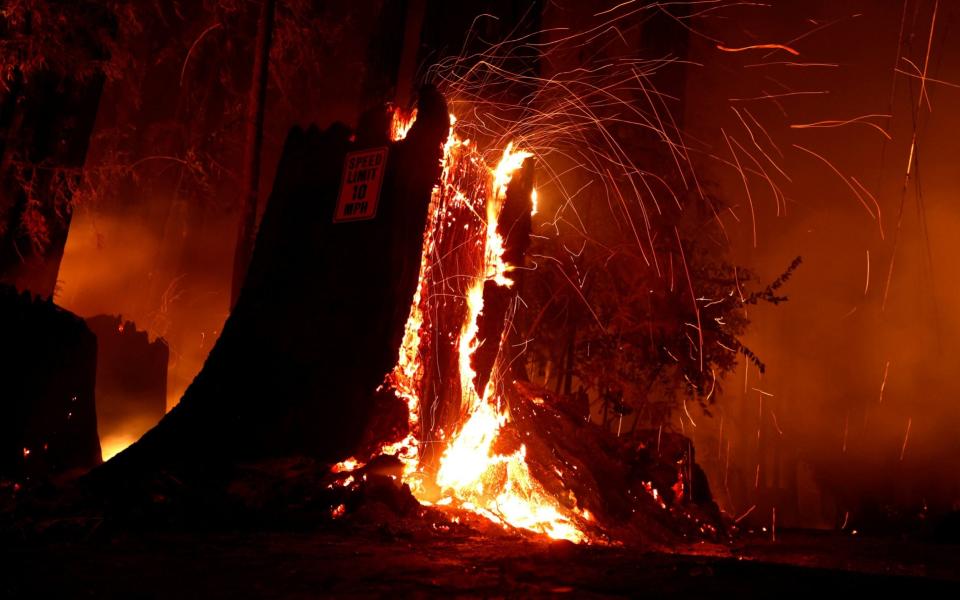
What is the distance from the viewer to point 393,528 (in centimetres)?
544

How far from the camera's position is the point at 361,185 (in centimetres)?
673

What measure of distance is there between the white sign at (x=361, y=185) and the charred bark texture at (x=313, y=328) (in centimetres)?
7

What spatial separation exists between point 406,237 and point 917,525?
718 inches

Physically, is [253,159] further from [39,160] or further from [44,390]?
[44,390]

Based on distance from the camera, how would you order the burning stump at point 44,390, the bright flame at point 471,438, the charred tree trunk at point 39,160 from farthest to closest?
the charred tree trunk at point 39,160
the burning stump at point 44,390
the bright flame at point 471,438

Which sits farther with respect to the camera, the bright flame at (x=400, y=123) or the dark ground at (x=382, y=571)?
the bright flame at (x=400, y=123)

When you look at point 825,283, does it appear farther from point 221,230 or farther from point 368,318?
point 368,318

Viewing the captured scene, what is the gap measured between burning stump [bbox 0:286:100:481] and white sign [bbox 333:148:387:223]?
12.5 feet

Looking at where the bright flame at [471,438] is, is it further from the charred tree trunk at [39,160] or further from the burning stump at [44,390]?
the charred tree trunk at [39,160]

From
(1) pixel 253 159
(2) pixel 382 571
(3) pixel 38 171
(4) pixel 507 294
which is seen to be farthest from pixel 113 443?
(2) pixel 382 571

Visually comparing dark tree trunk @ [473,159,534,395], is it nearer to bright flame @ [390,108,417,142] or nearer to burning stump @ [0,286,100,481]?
bright flame @ [390,108,417,142]

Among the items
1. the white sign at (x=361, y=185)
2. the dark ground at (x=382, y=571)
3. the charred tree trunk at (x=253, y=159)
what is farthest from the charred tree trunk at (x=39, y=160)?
the dark ground at (x=382, y=571)

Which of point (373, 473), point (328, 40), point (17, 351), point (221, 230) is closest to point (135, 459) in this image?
point (373, 473)

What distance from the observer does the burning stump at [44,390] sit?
24.4ft
